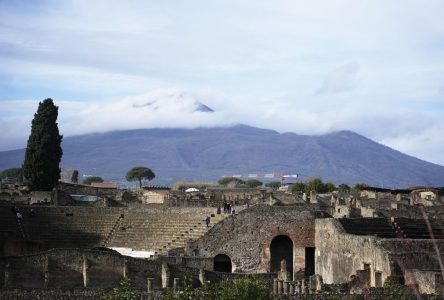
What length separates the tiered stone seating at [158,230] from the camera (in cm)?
5300

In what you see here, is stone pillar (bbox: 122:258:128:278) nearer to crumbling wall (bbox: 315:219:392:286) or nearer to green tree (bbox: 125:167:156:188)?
crumbling wall (bbox: 315:219:392:286)

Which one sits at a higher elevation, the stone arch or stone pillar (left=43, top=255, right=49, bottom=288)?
the stone arch

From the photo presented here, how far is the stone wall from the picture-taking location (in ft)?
166

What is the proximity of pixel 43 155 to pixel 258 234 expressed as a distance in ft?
87.9

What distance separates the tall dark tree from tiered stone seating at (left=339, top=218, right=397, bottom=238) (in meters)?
32.2

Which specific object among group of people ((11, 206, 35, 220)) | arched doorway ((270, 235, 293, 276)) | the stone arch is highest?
group of people ((11, 206, 35, 220))

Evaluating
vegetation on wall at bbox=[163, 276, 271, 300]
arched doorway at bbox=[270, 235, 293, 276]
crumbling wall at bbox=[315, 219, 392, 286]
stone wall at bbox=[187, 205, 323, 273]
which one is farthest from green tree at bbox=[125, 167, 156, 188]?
vegetation on wall at bbox=[163, 276, 271, 300]

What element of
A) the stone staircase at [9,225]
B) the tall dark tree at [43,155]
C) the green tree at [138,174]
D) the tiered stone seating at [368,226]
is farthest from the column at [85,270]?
the green tree at [138,174]

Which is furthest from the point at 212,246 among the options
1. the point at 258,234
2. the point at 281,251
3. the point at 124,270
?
the point at 124,270

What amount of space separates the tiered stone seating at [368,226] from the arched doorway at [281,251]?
549 centimetres

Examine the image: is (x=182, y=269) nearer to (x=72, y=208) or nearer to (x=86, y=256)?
(x=86, y=256)

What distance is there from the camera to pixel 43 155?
2832 inches

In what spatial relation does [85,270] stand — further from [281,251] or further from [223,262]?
[281,251]

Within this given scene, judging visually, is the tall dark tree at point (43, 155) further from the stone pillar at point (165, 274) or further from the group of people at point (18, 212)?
the stone pillar at point (165, 274)
